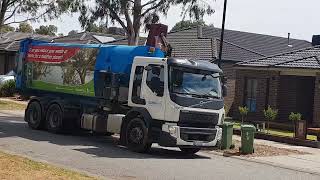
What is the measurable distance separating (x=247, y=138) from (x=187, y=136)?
245cm

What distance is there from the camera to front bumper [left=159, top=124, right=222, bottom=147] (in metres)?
15.2

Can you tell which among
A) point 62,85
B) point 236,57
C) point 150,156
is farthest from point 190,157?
point 236,57

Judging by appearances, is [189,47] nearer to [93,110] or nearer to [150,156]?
[93,110]

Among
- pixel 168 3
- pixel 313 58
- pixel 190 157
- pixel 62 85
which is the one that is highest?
pixel 168 3

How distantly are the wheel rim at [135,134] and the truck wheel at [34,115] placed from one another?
4.94 metres

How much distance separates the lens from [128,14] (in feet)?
91.6

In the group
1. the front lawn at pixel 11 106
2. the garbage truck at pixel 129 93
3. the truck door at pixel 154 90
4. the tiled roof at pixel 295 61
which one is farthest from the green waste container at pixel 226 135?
the front lawn at pixel 11 106

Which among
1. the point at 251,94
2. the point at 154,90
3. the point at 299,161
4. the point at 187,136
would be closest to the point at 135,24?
the point at 251,94

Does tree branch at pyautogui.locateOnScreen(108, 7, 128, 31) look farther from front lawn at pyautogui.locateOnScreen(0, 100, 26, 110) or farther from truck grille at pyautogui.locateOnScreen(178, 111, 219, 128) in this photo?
truck grille at pyautogui.locateOnScreen(178, 111, 219, 128)

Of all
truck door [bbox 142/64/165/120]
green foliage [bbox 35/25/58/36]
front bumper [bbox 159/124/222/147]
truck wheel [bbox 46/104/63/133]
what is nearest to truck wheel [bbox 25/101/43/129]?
truck wheel [bbox 46/104/63/133]

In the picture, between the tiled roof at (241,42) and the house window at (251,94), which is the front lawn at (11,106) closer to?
the tiled roof at (241,42)

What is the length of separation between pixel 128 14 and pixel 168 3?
1.96 m

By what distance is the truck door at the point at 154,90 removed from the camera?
15.5m

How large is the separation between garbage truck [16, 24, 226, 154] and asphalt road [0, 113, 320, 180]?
524mm
